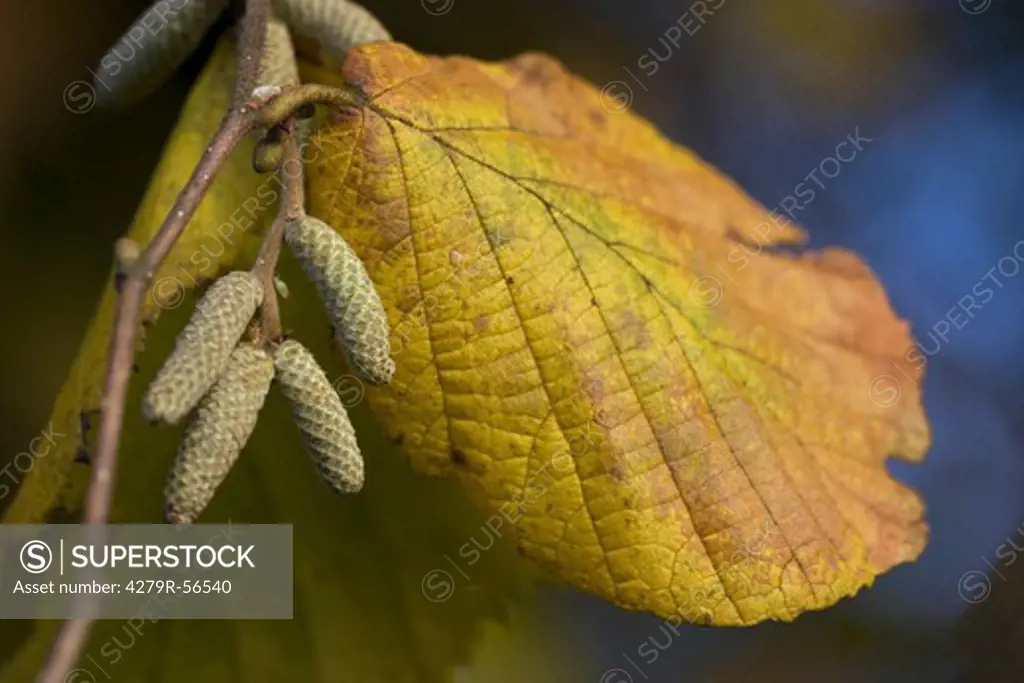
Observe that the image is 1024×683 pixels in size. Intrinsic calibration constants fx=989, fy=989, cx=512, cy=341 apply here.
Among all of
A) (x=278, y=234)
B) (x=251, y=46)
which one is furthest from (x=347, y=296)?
(x=251, y=46)

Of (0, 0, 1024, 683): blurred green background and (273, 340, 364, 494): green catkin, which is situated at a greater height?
(0, 0, 1024, 683): blurred green background

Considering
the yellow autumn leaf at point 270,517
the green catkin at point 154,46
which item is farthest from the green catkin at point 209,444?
the green catkin at point 154,46

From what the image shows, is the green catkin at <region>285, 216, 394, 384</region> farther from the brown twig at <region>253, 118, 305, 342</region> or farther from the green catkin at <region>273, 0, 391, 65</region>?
the green catkin at <region>273, 0, 391, 65</region>

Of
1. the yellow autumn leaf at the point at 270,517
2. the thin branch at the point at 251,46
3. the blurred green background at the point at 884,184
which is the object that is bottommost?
the yellow autumn leaf at the point at 270,517

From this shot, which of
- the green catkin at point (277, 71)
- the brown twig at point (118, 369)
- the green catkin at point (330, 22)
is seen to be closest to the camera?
the brown twig at point (118, 369)

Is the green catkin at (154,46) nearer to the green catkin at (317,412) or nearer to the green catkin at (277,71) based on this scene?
the green catkin at (277,71)

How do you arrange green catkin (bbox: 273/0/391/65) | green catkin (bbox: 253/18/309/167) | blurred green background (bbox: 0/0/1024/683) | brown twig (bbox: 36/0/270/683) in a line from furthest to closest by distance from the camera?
1. blurred green background (bbox: 0/0/1024/683)
2. green catkin (bbox: 273/0/391/65)
3. green catkin (bbox: 253/18/309/167)
4. brown twig (bbox: 36/0/270/683)

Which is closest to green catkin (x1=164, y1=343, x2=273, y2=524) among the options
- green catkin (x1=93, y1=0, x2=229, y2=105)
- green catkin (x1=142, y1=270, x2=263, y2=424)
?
green catkin (x1=142, y1=270, x2=263, y2=424)

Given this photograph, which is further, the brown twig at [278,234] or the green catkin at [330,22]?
the green catkin at [330,22]
